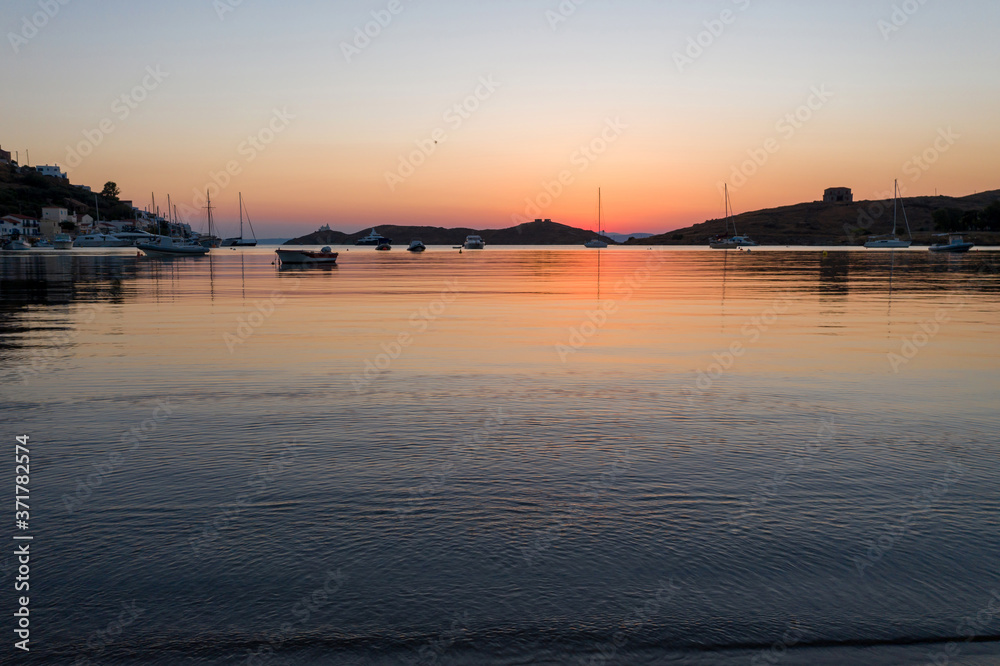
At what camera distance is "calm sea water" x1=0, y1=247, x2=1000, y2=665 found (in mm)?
4766

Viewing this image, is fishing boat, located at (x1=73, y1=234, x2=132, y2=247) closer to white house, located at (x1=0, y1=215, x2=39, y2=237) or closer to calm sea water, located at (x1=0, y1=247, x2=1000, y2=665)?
white house, located at (x1=0, y1=215, x2=39, y2=237)

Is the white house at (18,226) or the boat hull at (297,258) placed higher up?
the white house at (18,226)

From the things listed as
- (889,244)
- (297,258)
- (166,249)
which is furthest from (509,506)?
(889,244)

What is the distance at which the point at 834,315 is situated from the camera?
24.6m

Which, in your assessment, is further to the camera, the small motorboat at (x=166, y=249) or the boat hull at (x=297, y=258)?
the small motorboat at (x=166, y=249)

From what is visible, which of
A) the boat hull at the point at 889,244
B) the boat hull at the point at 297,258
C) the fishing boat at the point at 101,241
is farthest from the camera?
the fishing boat at the point at 101,241

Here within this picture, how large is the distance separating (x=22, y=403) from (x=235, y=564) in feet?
26.4

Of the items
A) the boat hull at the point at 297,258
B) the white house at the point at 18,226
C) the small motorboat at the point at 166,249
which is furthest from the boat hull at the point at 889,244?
the white house at the point at 18,226

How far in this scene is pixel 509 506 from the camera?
6887 millimetres

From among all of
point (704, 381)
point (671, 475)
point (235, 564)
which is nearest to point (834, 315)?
point (704, 381)

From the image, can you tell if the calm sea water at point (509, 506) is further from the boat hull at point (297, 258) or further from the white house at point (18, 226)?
the white house at point (18, 226)

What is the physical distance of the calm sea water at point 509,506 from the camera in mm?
4766

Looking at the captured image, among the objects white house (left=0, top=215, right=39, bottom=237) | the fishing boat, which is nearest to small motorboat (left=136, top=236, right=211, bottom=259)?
the fishing boat

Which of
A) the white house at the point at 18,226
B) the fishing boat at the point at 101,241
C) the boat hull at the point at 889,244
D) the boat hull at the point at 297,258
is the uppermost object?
the white house at the point at 18,226
